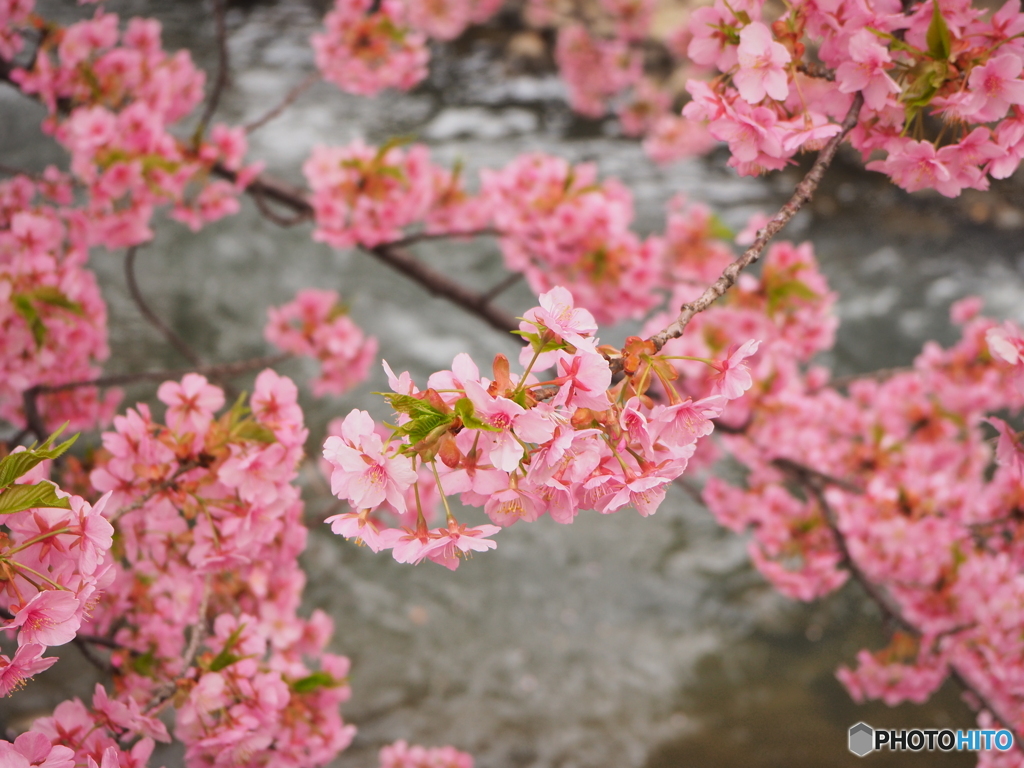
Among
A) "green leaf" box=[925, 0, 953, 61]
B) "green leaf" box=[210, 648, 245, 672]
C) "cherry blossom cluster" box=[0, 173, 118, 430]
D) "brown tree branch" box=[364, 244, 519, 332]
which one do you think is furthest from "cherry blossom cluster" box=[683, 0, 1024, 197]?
"cherry blossom cluster" box=[0, 173, 118, 430]

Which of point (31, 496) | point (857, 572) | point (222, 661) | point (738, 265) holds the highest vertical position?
point (738, 265)

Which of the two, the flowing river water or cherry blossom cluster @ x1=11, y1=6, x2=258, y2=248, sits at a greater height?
cherry blossom cluster @ x1=11, y1=6, x2=258, y2=248

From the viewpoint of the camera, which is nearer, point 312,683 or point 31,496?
point 31,496

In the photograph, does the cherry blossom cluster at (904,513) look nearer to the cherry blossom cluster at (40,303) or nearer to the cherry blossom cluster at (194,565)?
the cherry blossom cluster at (194,565)

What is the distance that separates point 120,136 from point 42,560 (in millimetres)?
1465

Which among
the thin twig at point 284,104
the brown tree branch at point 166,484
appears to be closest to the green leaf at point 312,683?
the brown tree branch at point 166,484

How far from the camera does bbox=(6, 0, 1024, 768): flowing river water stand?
2.84m

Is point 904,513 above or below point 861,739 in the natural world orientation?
above

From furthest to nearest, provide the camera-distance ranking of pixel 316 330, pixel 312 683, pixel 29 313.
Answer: pixel 316 330
pixel 29 313
pixel 312 683

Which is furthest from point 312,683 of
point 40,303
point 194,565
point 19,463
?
point 40,303

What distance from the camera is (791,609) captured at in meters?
3.38

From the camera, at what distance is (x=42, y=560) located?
34.3 inches

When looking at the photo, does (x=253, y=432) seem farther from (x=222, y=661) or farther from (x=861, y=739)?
(x=861, y=739)

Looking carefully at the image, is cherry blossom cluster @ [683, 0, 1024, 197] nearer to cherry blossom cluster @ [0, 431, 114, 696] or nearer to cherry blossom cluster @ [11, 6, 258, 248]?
cherry blossom cluster @ [0, 431, 114, 696]
